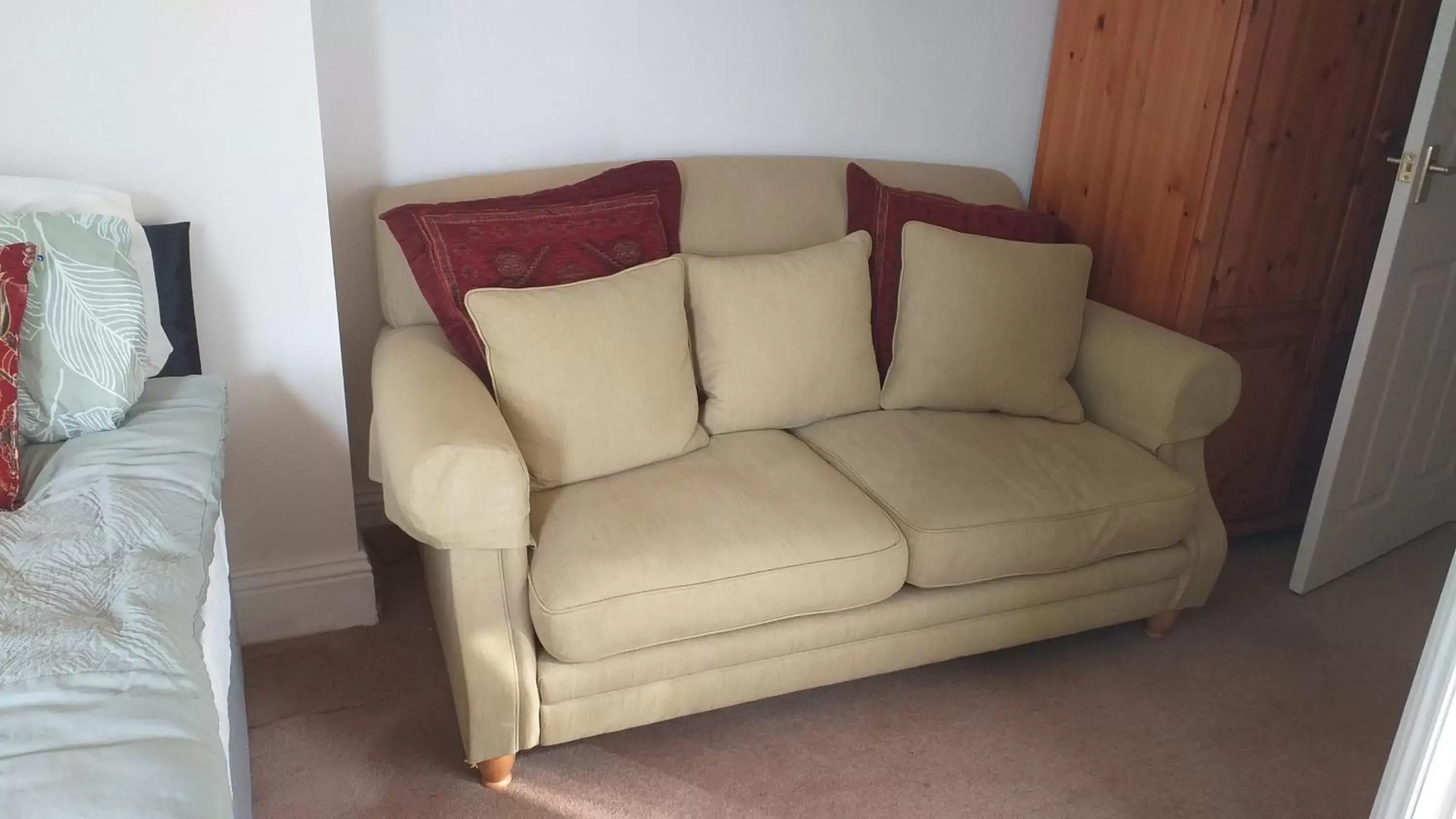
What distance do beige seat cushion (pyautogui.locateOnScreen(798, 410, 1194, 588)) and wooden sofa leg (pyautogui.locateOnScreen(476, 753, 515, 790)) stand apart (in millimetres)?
753

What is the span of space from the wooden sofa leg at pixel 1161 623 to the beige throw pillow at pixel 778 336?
788 mm

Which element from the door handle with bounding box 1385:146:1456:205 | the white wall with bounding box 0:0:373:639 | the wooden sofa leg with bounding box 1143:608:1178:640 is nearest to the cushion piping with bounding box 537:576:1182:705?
the wooden sofa leg with bounding box 1143:608:1178:640

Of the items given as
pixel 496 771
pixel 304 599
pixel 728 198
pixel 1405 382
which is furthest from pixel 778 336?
pixel 1405 382

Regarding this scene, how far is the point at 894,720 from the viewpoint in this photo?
199cm

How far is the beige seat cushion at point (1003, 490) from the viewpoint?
190cm

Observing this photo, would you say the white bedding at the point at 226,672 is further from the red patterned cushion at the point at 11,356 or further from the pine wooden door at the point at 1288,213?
the pine wooden door at the point at 1288,213

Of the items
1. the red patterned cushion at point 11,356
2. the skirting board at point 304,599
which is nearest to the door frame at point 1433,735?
the red patterned cushion at point 11,356

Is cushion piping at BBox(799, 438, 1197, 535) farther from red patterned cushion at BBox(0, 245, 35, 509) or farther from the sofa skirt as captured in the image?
red patterned cushion at BBox(0, 245, 35, 509)

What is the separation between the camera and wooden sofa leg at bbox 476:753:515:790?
1731 millimetres

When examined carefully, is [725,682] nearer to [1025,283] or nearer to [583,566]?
[583,566]

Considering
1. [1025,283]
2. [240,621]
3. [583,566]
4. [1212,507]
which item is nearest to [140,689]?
[583,566]

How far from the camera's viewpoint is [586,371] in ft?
6.10

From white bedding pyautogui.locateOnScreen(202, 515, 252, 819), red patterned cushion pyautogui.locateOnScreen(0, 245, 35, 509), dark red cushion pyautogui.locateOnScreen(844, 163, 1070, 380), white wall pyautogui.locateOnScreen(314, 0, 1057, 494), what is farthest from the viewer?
dark red cushion pyautogui.locateOnScreen(844, 163, 1070, 380)

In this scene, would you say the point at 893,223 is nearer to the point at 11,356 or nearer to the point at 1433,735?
the point at 1433,735
